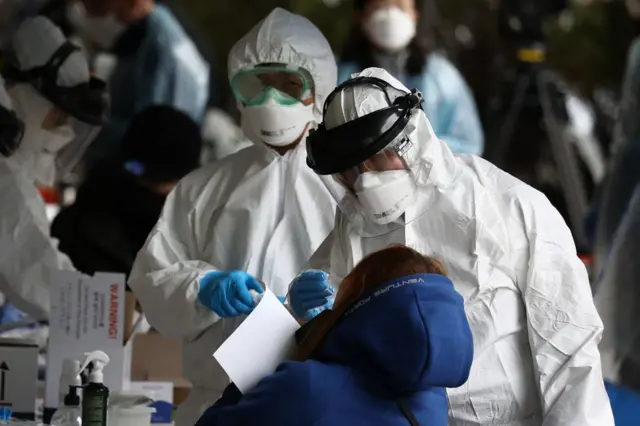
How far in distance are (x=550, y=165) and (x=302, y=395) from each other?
3.88 metres

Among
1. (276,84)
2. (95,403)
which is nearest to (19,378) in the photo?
(95,403)

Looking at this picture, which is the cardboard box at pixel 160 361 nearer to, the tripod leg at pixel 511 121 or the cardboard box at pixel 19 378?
the cardboard box at pixel 19 378

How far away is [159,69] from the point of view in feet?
17.7

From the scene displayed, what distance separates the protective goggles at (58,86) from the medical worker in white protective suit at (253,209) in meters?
0.86

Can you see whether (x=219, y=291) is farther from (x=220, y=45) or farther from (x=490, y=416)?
(x=220, y=45)

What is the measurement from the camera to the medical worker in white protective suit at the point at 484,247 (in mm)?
2332

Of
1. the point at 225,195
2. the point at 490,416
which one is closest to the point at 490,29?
the point at 225,195

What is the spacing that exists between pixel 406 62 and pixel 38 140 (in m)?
1.56

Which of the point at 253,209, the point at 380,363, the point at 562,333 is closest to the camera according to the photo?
the point at 380,363

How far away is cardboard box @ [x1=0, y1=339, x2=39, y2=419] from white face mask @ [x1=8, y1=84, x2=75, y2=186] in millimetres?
898

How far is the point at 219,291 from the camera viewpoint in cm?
276

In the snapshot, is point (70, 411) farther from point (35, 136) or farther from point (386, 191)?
point (35, 136)

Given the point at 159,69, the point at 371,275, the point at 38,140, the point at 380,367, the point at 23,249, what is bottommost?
the point at 23,249

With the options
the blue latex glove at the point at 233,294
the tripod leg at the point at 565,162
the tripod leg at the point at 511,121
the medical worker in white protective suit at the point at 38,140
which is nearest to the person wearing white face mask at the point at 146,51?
the medical worker in white protective suit at the point at 38,140
